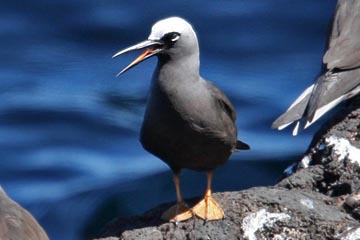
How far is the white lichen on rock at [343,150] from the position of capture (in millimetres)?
7793

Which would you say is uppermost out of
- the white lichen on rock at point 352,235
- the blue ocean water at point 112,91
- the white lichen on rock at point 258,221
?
the white lichen on rock at point 352,235

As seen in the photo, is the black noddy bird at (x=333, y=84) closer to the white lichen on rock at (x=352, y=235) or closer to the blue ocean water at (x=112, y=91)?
the blue ocean water at (x=112, y=91)

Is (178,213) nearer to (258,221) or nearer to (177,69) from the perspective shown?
(258,221)

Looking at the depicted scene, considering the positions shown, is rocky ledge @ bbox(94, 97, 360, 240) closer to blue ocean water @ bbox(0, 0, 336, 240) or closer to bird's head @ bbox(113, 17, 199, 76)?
bird's head @ bbox(113, 17, 199, 76)

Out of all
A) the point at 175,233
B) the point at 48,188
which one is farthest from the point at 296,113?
the point at 48,188

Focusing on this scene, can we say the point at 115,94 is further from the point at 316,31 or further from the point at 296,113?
the point at 296,113

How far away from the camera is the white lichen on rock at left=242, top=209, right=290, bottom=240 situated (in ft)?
23.8

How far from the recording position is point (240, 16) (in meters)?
13.6

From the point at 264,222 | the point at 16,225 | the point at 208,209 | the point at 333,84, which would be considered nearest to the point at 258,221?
the point at 264,222

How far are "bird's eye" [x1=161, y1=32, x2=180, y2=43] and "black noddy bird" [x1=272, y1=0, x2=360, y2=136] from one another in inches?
77.6

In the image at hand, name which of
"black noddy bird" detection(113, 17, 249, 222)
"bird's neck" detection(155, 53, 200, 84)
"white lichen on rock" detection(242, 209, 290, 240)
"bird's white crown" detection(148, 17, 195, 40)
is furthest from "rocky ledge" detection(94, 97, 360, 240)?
"bird's white crown" detection(148, 17, 195, 40)

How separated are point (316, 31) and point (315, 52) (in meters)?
0.26

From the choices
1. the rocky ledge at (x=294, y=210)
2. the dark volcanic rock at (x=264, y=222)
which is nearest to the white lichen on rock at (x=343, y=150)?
the rocky ledge at (x=294, y=210)

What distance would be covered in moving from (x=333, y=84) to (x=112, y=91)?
3666 mm
